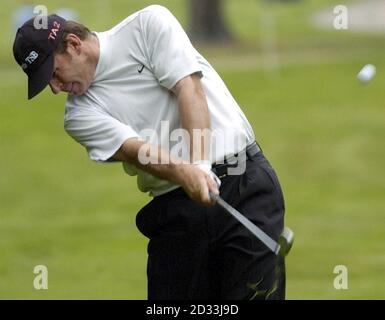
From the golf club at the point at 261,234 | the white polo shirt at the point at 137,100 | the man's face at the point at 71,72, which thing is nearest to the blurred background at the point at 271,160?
the golf club at the point at 261,234

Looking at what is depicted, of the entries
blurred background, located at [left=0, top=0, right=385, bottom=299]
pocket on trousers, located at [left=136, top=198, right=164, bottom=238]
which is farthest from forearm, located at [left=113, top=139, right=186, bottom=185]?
blurred background, located at [left=0, top=0, right=385, bottom=299]

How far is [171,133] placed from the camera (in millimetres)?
6938

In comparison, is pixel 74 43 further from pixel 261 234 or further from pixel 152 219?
pixel 261 234

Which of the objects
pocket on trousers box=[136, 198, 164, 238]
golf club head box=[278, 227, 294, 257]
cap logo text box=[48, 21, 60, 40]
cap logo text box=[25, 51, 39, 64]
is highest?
cap logo text box=[48, 21, 60, 40]

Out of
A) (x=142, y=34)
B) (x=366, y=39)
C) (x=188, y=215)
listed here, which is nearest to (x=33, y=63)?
(x=142, y=34)

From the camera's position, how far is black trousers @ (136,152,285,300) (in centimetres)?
695

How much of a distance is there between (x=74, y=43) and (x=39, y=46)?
0.17 m

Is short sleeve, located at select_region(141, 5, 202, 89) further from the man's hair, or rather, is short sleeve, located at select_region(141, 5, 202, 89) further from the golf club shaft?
the golf club shaft

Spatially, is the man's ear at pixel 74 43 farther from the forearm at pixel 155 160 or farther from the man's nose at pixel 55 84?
the forearm at pixel 155 160

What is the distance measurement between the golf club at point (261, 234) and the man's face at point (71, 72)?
82 centimetres

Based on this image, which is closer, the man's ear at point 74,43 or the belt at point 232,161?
the man's ear at point 74,43

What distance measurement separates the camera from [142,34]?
6.89 meters

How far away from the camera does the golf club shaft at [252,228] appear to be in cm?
676

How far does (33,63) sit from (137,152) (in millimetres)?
630
